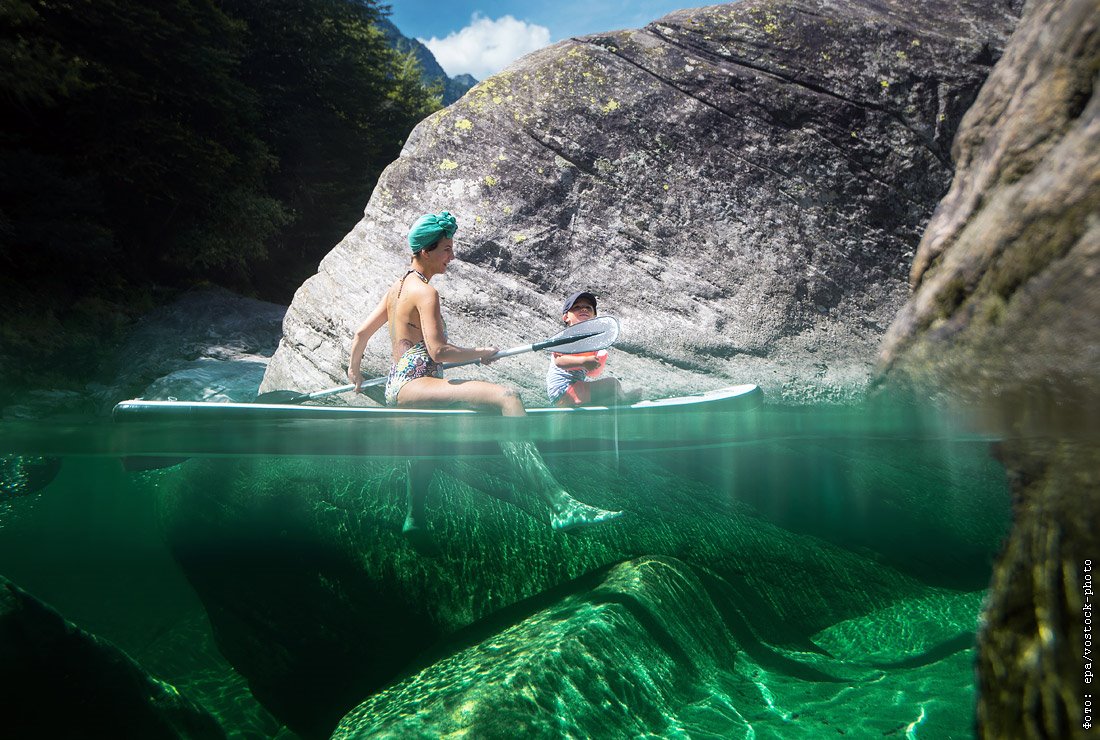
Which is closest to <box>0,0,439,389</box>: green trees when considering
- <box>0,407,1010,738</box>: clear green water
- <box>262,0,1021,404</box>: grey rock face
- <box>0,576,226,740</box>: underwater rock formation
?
<box>0,407,1010,738</box>: clear green water

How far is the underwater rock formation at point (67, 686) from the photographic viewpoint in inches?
150

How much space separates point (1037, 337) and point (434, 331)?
306 cm

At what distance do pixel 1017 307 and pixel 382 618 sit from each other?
4.62 metres

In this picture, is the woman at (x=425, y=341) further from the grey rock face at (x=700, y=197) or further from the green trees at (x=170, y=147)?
the green trees at (x=170, y=147)

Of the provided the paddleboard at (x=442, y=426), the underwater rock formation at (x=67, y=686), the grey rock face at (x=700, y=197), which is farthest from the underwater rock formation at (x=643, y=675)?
the grey rock face at (x=700, y=197)

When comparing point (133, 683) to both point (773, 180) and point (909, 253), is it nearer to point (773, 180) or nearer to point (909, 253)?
point (773, 180)

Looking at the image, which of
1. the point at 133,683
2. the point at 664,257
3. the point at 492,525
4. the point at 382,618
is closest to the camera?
the point at 133,683

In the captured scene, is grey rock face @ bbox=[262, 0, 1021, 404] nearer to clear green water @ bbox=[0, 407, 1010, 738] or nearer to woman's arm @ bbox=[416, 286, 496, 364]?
clear green water @ bbox=[0, 407, 1010, 738]

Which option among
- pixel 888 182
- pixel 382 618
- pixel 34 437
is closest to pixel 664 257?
pixel 888 182

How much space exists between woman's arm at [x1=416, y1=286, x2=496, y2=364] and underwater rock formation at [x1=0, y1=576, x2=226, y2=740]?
2.59 meters

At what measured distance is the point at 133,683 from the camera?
13.4ft

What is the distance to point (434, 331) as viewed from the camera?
401 cm

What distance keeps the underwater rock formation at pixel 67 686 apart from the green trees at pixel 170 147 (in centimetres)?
769

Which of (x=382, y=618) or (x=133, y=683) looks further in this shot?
(x=382, y=618)
